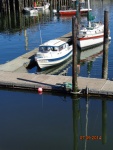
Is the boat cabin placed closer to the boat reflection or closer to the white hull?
the boat reflection

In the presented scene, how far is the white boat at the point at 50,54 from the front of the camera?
3253 cm

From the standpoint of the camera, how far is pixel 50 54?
3281cm

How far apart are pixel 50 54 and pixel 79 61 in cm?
627

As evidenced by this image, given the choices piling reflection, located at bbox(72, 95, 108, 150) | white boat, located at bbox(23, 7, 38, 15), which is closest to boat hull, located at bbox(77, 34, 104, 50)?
piling reflection, located at bbox(72, 95, 108, 150)

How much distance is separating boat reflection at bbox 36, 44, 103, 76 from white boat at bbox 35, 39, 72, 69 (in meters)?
0.57

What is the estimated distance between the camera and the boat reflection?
1303 inches

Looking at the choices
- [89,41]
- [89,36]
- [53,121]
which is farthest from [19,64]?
[89,41]

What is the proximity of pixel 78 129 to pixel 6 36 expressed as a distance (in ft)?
116

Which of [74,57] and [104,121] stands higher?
[74,57]

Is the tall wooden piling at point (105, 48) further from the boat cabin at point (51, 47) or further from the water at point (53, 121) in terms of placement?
the boat cabin at point (51, 47)

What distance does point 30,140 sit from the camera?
1952 centimetres

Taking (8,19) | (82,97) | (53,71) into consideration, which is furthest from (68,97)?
(8,19)

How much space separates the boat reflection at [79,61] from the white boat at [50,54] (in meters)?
0.57

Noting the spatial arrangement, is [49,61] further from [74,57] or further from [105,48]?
[74,57]
